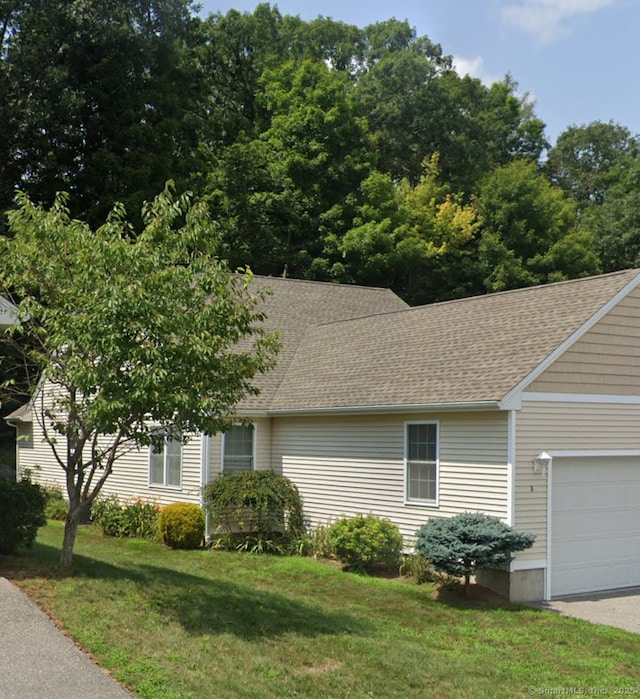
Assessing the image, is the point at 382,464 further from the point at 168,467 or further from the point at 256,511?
the point at 168,467

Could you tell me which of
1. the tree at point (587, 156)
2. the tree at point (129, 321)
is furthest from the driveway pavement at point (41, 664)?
the tree at point (587, 156)

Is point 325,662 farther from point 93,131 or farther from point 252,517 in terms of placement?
point 93,131

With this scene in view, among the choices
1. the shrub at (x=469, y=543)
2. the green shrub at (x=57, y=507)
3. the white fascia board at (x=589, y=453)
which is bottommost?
the green shrub at (x=57, y=507)

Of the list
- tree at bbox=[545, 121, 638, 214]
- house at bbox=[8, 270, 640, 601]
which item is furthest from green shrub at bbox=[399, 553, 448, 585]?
tree at bbox=[545, 121, 638, 214]

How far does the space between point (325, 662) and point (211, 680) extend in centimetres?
149

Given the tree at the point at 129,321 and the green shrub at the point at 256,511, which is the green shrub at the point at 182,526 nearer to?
the green shrub at the point at 256,511

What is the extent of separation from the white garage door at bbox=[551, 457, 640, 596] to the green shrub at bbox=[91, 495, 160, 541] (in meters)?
9.36

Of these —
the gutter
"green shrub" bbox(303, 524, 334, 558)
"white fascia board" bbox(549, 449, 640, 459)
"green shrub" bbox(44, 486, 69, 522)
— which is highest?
the gutter

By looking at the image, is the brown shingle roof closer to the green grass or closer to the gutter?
the gutter

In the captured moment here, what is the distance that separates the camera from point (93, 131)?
30.7 metres

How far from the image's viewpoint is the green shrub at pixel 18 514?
12547 millimetres

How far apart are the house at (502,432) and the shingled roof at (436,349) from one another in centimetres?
4

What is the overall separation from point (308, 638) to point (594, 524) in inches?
274

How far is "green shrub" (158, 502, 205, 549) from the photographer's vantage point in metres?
17.7
